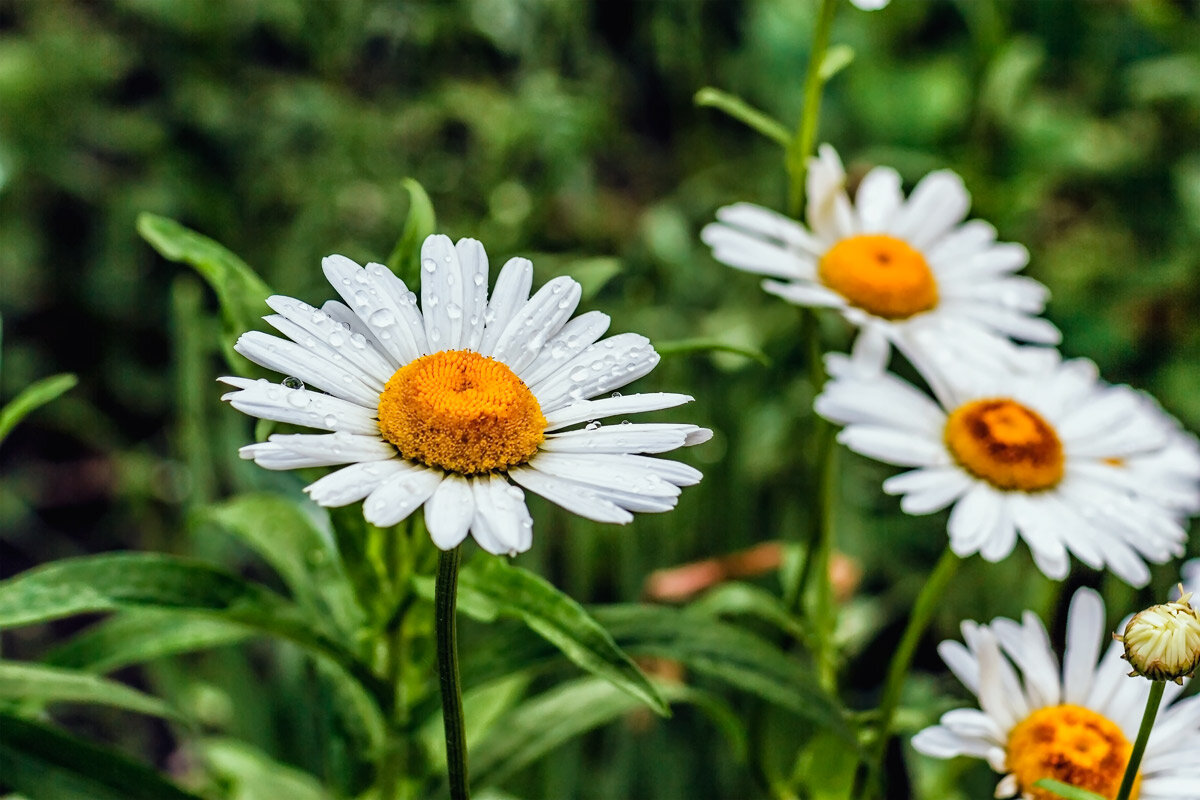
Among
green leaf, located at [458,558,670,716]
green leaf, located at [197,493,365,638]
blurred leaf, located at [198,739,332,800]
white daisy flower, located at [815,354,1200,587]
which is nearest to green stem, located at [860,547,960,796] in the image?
white daisy flower, located at [815,354,1200,587]

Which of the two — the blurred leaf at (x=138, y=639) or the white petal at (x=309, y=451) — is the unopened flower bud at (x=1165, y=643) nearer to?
the white petal at (x=309, y=451)

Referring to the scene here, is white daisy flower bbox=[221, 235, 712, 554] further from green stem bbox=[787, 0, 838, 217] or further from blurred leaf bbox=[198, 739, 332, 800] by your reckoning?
blurred leaf bbox=[198, 739, 332, 800]

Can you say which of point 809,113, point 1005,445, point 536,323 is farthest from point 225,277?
point 1005,445

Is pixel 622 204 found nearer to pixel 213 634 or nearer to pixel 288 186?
pixel 288 186

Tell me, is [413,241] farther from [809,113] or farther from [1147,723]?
[1147,723]

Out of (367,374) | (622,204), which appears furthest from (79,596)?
(622,204)
